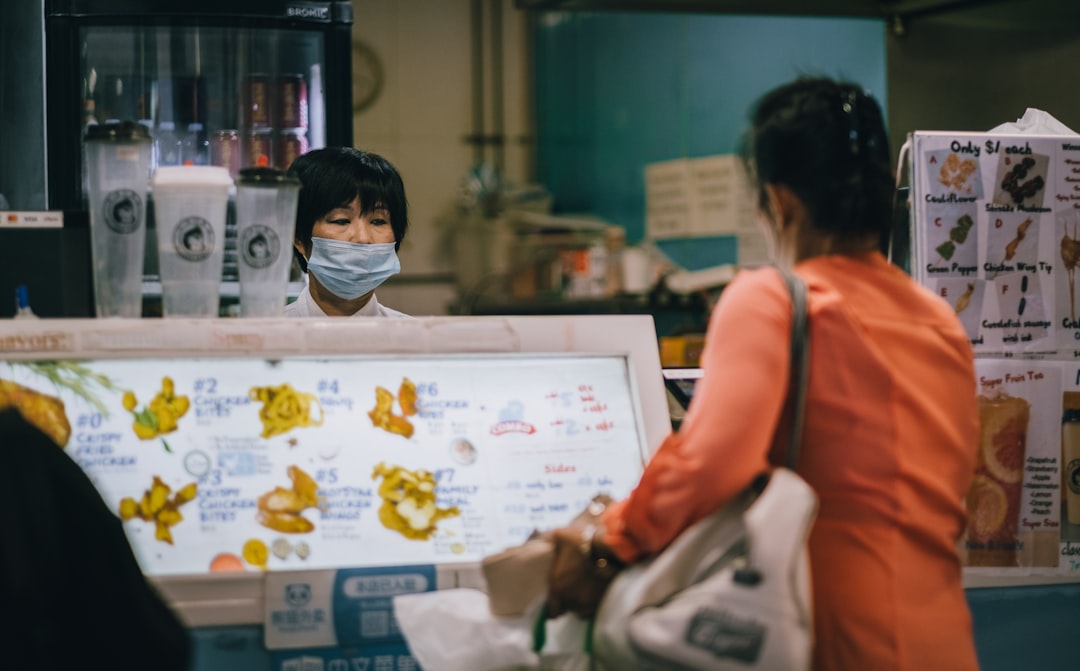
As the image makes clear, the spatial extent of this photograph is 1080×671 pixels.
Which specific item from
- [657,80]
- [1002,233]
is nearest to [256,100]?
[1002,233]

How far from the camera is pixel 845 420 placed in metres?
1.58

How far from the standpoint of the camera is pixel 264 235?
7.01 ft

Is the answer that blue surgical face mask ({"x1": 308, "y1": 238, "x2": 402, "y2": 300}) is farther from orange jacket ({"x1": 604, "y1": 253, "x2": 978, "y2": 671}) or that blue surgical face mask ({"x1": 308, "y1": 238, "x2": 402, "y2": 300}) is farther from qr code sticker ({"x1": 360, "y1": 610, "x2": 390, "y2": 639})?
orange jacket ({"x1": 604, "y1": 253, "x2": 978, "y2": 671})

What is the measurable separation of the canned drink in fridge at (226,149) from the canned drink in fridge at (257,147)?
34 mm

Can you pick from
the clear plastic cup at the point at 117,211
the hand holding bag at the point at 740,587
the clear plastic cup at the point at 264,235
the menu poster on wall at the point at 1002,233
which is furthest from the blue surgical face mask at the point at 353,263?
the hand holding bag at the point at 740,587

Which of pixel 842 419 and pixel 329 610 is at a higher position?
pixel 842 419

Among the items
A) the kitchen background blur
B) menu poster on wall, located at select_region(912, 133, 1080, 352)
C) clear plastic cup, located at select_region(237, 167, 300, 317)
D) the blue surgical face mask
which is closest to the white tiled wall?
the kitchen background blur

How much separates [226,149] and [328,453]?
7.94 ft

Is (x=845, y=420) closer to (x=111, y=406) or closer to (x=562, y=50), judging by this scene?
(x=111, y=406)

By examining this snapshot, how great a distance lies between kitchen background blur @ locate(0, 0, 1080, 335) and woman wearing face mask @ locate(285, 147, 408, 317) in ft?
10.1

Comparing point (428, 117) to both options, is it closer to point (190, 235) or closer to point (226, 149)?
point (226, 149)

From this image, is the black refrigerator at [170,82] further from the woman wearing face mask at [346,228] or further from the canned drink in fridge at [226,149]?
the woman wearing face mask at [346,228]

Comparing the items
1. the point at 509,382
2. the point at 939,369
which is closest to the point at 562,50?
the point at 509,382

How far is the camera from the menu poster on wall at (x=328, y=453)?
197 centimetres
